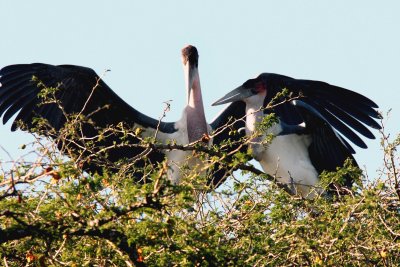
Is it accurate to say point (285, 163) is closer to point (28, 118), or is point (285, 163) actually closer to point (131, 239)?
point (28, 118)

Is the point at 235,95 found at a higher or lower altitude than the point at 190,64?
lower

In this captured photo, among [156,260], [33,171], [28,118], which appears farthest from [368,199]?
[28,118]

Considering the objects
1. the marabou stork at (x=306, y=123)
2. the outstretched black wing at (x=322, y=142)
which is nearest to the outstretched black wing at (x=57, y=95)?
the marabou stork at (x=306, y=123)

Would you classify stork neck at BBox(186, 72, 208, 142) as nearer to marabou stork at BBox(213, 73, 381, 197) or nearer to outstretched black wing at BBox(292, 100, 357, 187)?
marabou stork at BBox(213, 73, 381, 197)

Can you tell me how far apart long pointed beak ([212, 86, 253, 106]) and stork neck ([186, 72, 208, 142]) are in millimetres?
182

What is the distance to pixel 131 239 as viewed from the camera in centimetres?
502

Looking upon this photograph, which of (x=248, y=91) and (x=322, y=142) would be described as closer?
(x=322, y=142)

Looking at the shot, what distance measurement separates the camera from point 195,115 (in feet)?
35.4

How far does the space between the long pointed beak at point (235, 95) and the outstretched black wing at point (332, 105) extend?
0.82 ft

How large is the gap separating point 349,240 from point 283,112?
4.96 meters

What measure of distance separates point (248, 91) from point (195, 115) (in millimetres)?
589

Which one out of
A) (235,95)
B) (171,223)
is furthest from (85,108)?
(171,223)

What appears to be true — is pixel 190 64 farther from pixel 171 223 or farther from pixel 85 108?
pixel 171 223

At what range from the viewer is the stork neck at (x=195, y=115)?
10.5 meters
